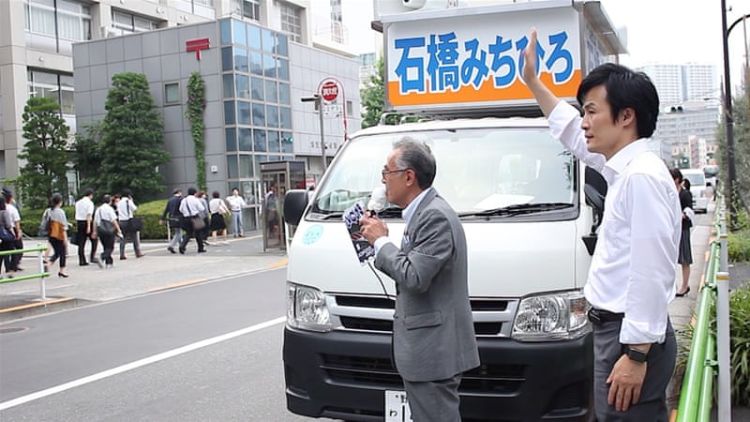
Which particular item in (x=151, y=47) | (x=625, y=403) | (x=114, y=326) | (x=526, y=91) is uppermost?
(x=151, y=47)

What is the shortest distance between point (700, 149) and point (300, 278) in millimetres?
104645

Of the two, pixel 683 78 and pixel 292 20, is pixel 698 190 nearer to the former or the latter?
pixel 292 20

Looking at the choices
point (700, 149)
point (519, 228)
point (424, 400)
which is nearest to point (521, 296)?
point (519, 228)

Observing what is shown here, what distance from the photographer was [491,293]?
374cm

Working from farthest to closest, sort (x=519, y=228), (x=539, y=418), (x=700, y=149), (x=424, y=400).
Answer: (x=700, y=149)
(x=519, y=228)
(x=539, y=418)
(x=424, y=400)

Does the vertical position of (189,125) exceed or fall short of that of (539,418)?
it exceeds it

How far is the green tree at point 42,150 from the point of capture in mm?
30047

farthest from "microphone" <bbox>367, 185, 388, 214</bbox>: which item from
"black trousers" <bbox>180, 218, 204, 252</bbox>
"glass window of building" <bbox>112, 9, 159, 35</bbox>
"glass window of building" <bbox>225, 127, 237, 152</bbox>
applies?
"glass window of building" <bbox>112, 9, 159, 35</bbox>

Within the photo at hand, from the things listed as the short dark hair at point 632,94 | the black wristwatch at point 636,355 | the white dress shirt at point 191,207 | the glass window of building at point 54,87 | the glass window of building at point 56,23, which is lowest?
the black wristwatch at point 636,355

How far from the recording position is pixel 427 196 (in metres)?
3.23

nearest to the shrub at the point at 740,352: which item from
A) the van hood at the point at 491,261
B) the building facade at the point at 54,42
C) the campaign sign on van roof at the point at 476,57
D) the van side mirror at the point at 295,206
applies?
the van hood at the point at 491,261

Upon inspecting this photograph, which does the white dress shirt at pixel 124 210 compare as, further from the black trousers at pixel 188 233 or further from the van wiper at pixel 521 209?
the van wiper at pixel 521 209

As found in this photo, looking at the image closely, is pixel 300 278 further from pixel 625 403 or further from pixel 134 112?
pixel 134 112

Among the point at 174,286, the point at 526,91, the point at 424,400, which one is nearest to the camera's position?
the point at 424,400
